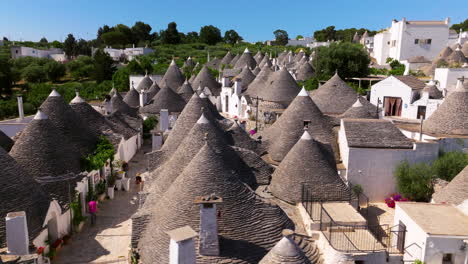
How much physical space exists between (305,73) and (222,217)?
37689 mm

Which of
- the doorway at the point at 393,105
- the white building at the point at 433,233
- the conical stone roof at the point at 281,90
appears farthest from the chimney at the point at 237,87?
the white building at the point at 433,233

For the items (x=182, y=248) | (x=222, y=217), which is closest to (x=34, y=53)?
(x=222, y=217)

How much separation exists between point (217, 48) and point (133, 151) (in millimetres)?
69317

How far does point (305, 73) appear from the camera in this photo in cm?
4522

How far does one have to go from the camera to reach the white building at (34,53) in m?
78.2

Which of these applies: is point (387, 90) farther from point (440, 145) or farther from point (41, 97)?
point (41, 97)

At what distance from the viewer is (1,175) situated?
1222 centimetres

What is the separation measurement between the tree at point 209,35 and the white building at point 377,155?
93.2 metres

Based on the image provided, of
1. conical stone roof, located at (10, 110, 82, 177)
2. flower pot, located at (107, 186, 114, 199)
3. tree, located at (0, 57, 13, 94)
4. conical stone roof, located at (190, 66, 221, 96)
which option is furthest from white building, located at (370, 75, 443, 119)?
tree, located at (0, 57, 13, 94)

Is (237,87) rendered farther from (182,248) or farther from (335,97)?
(182,248)

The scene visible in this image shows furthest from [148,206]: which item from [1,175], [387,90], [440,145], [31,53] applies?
[31,53]

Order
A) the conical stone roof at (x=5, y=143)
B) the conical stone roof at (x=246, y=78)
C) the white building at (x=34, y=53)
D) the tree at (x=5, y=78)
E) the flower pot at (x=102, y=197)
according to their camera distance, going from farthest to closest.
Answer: the white building at (x=34, y=53)
the tree at (x=5, y=78)
the conical stone roof at (x=246, y=78)
the flower pot at (x=102, y=197)
the conical stone roof at (x=5, y=143)

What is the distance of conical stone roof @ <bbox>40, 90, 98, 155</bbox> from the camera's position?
1902 cm

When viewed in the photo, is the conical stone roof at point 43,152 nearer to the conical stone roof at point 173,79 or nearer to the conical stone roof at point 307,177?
the conical stone roof at point 307,177
